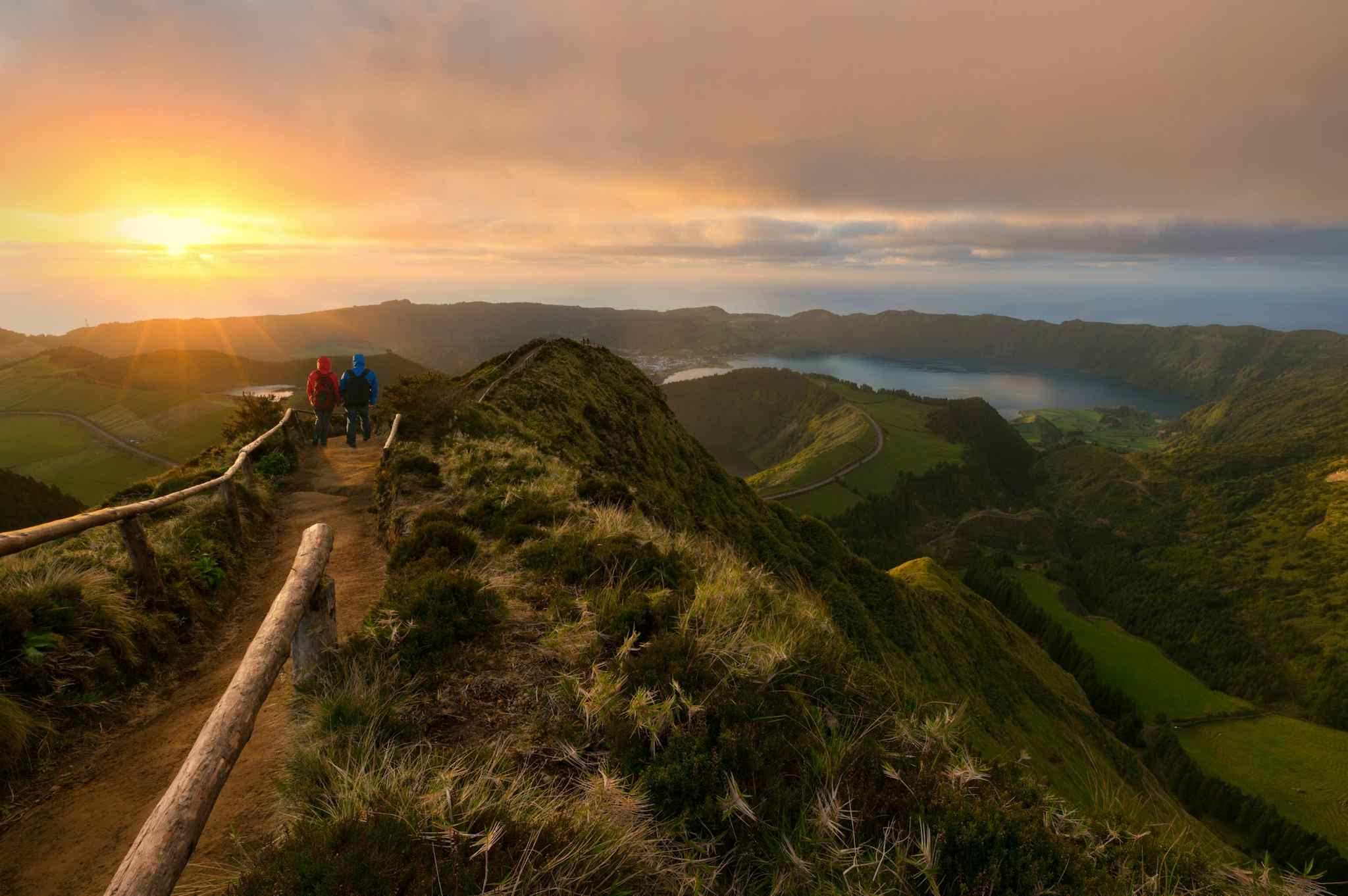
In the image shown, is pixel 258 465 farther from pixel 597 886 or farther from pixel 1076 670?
pixel 1076 670

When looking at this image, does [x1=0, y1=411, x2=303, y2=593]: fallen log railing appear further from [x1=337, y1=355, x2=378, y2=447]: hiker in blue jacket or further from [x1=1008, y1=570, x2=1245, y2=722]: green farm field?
[x1=1008, y1=570, x2=1245, y2=722]: green farm field

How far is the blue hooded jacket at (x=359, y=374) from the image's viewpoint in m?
18.6

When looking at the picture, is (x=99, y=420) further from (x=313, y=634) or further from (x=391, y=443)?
(x=313, y=634)

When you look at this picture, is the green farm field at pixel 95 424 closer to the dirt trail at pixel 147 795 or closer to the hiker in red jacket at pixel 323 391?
the hiker in red jacket at pixel 323 391

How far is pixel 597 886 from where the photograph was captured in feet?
10.0

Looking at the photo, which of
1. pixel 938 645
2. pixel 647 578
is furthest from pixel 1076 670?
pixel 647 578

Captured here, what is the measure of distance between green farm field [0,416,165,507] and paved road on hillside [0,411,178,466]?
3.31 feet

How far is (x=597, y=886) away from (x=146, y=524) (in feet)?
36.6

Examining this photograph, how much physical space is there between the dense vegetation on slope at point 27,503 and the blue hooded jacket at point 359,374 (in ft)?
138

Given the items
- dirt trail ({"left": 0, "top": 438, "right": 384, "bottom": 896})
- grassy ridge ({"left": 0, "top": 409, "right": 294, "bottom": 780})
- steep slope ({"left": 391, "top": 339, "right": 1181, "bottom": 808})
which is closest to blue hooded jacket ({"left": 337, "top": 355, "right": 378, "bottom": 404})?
steep slope ({"left": 391, "top": 339, "right": 1181, "bottom": 808})

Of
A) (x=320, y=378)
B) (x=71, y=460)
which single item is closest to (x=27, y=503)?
(x=71, y=460)

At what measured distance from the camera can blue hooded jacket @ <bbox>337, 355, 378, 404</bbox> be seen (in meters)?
18.6

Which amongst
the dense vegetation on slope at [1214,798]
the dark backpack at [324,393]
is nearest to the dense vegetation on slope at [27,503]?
the dark backpack at [324,393]

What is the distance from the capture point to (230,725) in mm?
3393
